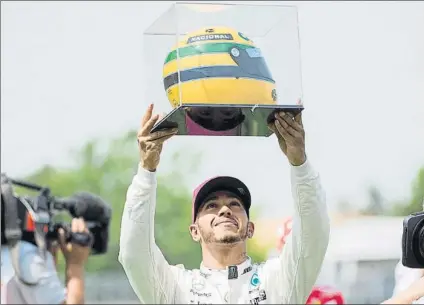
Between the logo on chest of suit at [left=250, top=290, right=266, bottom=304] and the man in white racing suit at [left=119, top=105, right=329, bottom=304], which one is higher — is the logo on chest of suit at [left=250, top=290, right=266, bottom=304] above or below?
below

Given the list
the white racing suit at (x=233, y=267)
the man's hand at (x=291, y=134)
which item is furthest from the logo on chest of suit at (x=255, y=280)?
the man's hand at (x=291, y=134)

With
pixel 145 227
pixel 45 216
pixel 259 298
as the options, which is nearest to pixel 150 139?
pixel 145 227

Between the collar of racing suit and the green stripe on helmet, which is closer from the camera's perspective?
the green stripe on helmet

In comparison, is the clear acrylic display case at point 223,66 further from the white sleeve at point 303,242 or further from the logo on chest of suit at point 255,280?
the logo on chest of suit at point 255,280

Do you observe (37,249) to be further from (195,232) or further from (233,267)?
(233,267)

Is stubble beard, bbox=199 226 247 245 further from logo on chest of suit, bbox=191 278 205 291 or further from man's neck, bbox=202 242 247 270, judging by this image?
logo on chest of suit, bbox=191 278 205 291

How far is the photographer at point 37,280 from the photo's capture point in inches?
298

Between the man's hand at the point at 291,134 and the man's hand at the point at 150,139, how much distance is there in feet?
1.46

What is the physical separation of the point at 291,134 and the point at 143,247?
0.82 metres

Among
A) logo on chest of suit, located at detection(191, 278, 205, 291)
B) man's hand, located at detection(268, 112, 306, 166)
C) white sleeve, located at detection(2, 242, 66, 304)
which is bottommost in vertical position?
white sleeve, located at detection(2, 242, 66, 304)

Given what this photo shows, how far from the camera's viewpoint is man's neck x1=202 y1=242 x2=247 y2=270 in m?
4.96

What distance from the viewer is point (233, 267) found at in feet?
16.2

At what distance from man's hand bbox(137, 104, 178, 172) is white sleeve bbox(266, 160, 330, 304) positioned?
564mm

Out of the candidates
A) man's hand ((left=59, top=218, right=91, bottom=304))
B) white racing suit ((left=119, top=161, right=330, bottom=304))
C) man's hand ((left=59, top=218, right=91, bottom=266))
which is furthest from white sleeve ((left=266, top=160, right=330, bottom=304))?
man's hand ((left=59, top=218, right=91, bottom=266))
